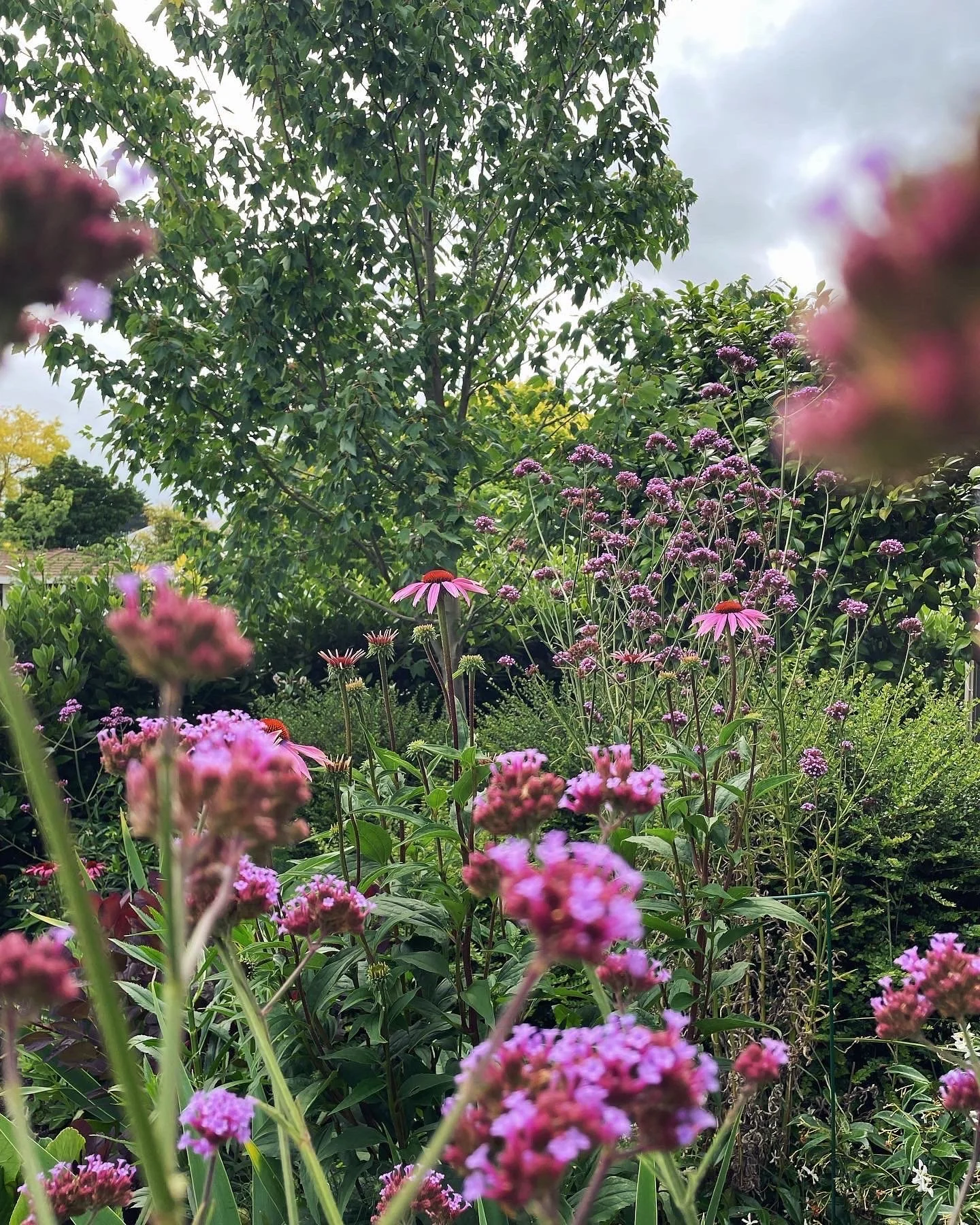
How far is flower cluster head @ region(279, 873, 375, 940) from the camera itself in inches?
36.8

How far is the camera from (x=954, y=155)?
0.34 m

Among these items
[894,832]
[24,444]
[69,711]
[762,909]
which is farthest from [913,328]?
[24,444]

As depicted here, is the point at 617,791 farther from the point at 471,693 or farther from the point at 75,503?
the point at 75,503

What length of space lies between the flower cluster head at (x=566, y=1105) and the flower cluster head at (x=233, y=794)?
173mm

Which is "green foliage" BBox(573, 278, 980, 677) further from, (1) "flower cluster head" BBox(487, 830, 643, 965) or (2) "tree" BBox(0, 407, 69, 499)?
(2) "tree" BBox(0, 407, 69, 499)

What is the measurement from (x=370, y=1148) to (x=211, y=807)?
1448 millimetres

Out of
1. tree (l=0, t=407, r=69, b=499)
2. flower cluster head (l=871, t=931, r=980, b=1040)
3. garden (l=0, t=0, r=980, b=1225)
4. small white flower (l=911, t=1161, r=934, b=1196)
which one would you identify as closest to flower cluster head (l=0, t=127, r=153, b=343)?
garden (l=0, t=0, r=980, b=1225)

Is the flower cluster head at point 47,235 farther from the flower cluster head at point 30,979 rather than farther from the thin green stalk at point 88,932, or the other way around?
the flower cluster head at point 30,979

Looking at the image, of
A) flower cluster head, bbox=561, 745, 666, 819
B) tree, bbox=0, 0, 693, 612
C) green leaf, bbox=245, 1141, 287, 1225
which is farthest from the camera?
tree, bbox=0, 0, 693, 612

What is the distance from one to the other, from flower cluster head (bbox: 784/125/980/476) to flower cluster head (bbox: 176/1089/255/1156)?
2.09ft

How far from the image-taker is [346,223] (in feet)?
16.5

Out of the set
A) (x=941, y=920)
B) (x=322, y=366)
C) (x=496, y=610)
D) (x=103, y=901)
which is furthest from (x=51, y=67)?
(x=941, y=920)

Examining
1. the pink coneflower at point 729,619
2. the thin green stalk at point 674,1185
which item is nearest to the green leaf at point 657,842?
the pink coneflower at point 729,619

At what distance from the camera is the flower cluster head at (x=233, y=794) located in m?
0.50
